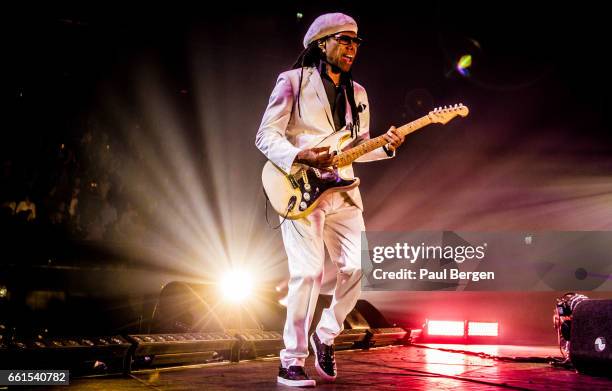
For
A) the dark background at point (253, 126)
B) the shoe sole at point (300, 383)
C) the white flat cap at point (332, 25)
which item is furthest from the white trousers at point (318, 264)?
the dark background at point (253, 126)

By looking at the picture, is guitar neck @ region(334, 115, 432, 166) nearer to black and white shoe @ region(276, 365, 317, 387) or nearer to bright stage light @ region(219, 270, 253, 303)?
black and white shoe @ region(276, 365, 317, 387)

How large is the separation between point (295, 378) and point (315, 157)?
1220 mm

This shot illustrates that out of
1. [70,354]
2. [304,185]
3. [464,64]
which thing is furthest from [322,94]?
[464,64]

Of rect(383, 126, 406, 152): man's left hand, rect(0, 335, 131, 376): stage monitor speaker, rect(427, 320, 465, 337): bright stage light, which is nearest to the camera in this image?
rect(0, 335, 131, 376): stage monitor speaker

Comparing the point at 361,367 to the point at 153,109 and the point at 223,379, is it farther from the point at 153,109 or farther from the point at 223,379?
the point at 153,109

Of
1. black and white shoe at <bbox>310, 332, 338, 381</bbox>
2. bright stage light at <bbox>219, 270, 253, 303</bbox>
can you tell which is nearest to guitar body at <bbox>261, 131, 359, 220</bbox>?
black and white shoe at <bbox>310, 332, 338, 381</bbox>

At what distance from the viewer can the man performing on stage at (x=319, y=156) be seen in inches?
121

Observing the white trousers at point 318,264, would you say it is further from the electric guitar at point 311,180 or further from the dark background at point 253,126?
the dark background at point 253,126

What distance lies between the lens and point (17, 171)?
5328 mm

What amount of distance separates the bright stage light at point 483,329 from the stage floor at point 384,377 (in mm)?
2577

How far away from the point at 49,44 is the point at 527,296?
21.8 ft

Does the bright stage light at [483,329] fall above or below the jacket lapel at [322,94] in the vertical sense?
below

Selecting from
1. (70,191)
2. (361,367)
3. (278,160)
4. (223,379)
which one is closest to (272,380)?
(223,379)

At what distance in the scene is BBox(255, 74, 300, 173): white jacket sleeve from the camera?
299 cm
